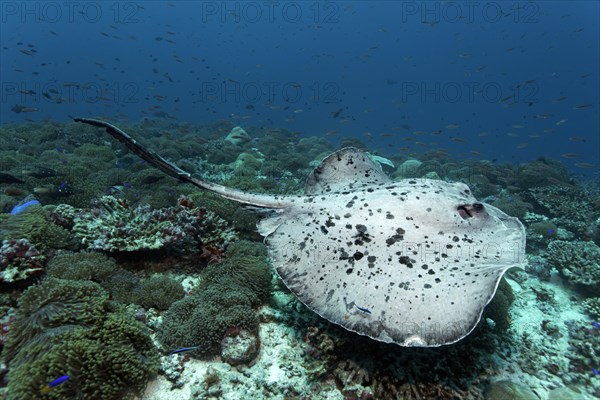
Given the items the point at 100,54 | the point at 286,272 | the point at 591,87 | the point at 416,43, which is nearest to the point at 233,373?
the point at 286,272

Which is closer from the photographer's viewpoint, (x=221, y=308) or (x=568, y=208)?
(x=221, y=308)

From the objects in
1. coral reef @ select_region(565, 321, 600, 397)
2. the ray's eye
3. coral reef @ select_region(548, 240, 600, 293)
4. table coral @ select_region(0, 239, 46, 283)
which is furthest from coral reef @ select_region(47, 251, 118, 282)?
coral reef @ select_region(548, 240, 600, 293)

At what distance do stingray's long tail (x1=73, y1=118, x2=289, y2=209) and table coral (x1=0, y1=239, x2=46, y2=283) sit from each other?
2046mm

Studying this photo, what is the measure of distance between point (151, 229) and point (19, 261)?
1768 mm

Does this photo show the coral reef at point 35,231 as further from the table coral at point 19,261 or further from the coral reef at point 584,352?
the coral reef at point 584,352

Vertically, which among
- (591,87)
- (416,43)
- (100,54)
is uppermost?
(416,43)

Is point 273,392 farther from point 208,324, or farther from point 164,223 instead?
point 164,223

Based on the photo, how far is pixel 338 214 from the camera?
13.6 feet

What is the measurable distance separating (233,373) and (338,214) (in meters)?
2.39

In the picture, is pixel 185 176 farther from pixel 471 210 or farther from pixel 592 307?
pixel 592 307

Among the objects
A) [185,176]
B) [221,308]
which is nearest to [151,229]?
[185,176]

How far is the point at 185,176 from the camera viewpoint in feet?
14.6

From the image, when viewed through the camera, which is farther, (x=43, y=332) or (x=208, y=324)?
(x=208, y=324)

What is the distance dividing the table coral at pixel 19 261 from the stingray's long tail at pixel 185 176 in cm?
205
